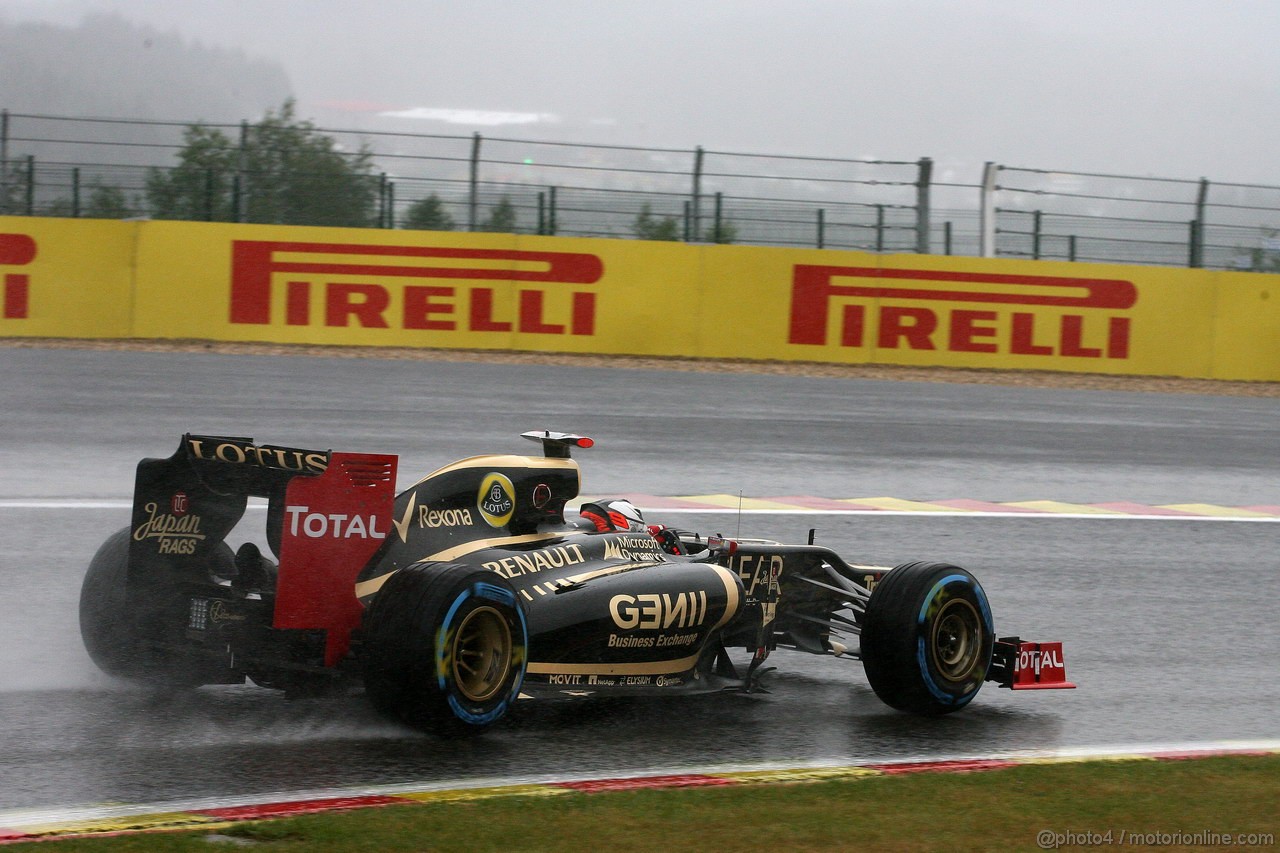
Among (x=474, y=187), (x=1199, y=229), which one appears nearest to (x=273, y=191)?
(x=474, y=187)

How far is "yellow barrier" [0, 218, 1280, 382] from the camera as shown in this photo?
19.5 metres

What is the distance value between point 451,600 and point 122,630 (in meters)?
1.56

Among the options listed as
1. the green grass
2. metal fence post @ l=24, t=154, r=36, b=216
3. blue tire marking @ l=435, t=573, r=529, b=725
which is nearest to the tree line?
metal fence post @ l=24, t=154, r=36, b=216

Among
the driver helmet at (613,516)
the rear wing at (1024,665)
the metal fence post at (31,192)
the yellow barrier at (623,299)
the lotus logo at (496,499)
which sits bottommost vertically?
the rear wing at (1024,665)

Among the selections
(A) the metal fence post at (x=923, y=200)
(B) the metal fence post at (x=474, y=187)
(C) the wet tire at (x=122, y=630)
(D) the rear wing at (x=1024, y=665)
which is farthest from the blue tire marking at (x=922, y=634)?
(A) the metal fence post at (x=923, y=200)

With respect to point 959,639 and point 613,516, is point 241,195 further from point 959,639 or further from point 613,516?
point 959,639

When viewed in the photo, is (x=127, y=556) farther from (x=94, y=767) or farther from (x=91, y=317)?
(x=91, y=317)

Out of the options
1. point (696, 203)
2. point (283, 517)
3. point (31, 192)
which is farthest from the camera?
point (696, 203)

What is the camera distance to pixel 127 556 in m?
6.05

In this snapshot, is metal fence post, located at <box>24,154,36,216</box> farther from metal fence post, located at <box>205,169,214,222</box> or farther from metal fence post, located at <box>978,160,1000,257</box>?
metal fence post, located at <box>978,160,1000,257</box>

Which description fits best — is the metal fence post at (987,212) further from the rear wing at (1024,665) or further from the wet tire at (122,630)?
the wet tire at (122,630)

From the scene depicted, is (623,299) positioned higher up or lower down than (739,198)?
lower down

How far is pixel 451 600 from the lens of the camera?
210 inches

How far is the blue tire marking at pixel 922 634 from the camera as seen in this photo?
6.33 m
